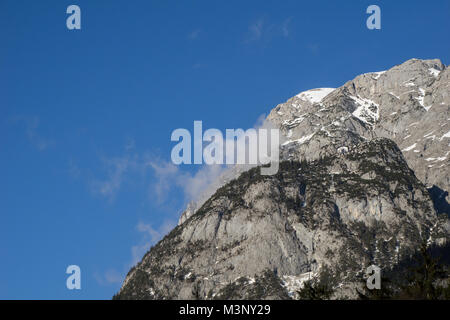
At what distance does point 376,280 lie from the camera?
4916 inches
